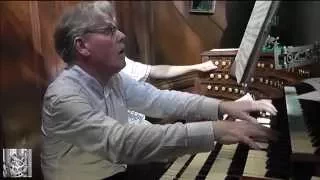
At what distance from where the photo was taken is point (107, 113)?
124 centimetres

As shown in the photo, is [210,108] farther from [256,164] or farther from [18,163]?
[18,163]

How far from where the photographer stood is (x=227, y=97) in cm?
145

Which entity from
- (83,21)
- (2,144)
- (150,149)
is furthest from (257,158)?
(2,144)

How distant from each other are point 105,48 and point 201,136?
0.36 meters

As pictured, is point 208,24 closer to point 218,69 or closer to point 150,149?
point 218,69

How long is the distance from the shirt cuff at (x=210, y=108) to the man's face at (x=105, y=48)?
0.27 m

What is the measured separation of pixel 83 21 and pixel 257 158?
0.54 meters

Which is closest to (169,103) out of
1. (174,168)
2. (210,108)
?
(210,108)

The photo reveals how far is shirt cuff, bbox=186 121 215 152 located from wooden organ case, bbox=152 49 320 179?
0.34ft

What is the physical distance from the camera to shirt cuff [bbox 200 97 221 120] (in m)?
1.31

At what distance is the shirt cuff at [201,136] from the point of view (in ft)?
3.27

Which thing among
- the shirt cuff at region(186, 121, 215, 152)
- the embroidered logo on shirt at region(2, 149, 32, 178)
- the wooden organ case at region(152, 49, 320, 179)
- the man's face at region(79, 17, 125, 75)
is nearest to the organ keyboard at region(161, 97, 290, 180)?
the wooden organ case at region(152, 49, 320, 179)

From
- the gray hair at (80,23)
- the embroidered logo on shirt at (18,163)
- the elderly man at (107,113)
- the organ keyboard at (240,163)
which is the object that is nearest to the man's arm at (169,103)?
the elderly man at (107,113)

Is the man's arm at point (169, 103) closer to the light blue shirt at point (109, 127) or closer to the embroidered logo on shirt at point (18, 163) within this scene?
the light blue shirt at point (109, 127)
